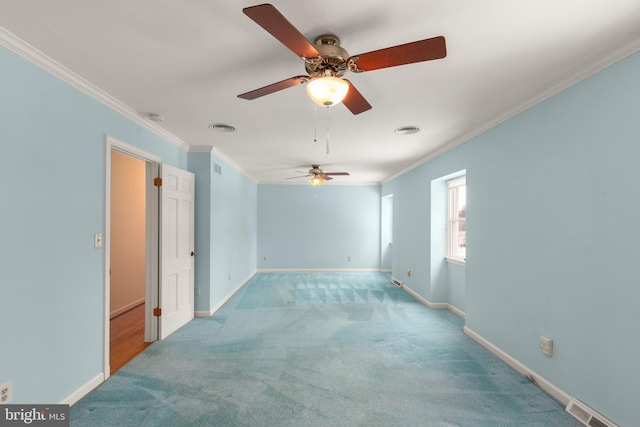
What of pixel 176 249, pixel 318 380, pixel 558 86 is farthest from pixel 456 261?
pixel 176 249

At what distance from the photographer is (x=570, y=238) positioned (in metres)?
2.18

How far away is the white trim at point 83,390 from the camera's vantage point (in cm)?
213

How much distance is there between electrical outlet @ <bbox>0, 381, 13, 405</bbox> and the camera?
168 cm

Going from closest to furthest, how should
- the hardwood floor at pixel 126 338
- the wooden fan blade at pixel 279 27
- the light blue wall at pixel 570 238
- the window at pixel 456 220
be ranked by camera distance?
the wooden fan blade at pixel 279 27 → the light blue wall at pixel 570 238 → the hardwood floor at pixel 126 338 → the window at pixel 456 220

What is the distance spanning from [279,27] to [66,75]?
1831 millimetres

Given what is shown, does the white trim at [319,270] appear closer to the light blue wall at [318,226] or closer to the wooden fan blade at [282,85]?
the light blue wall at [318,226]

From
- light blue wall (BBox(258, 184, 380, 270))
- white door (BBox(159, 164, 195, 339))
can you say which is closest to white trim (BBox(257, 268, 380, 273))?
light blue wall (BBox(258, 184, 380, 270))

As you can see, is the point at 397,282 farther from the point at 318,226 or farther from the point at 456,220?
the point at 318,226

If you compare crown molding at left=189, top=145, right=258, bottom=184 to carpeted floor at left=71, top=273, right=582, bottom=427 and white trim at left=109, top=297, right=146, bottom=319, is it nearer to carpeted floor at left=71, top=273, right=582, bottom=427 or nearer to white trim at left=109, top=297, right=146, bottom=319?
carpeted floor at left=71, top=273, right=582, bottom=427

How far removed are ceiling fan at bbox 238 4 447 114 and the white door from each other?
2191 mm

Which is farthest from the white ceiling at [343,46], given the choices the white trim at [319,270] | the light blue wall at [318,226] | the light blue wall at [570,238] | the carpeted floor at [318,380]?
the white trim at [319,270]

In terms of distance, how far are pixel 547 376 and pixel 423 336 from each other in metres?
1.30

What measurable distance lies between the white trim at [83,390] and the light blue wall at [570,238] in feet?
12.0

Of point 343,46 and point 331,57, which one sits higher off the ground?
point 343,46
